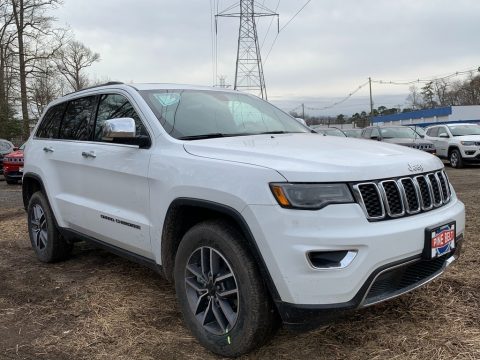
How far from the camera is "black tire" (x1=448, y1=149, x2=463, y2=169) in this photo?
56.6ft

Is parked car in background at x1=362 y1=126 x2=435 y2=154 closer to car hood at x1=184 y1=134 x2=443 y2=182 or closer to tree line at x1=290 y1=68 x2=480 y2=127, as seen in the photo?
car hood at x1=184 y1=134 x2=443 y2=182

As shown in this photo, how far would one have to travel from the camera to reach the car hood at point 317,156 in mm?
2850

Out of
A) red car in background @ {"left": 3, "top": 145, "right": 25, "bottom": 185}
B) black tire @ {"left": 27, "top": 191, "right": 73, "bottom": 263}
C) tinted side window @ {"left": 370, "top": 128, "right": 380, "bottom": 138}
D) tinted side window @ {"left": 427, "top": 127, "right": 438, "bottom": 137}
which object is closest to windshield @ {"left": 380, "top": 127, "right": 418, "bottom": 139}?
tinted side window @ {"left": 370, "top": 128, "right": 380, "bottom": 138}

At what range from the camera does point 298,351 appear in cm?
329

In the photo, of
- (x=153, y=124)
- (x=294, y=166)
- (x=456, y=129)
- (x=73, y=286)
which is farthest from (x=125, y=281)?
(x=456, y=129)

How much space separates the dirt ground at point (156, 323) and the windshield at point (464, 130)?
46.1 feet

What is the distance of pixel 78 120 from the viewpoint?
5031 millimetres

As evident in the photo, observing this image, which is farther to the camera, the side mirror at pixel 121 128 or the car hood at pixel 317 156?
the side mirror at pixel 121 128

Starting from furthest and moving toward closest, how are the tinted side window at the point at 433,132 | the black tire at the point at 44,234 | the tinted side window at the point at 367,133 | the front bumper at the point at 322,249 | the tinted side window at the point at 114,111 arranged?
the tinted side window at the point at 433,132
the tinted side window at the point at 367,133
the black tire at the point at 44,234
the tinted side window at the point at 114,111
the front bumper at the point at 322,249

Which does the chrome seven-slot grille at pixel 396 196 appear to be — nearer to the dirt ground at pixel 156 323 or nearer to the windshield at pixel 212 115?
the dirt ground at pixel 156 323

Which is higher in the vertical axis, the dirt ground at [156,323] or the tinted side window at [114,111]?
the tinted side window at [114,111]

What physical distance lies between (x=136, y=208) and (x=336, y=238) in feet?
5.72

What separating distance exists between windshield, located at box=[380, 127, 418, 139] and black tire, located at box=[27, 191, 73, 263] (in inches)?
527

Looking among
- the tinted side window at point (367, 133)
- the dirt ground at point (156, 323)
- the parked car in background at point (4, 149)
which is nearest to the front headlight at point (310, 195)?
the dirt ground at point (156, 323)
